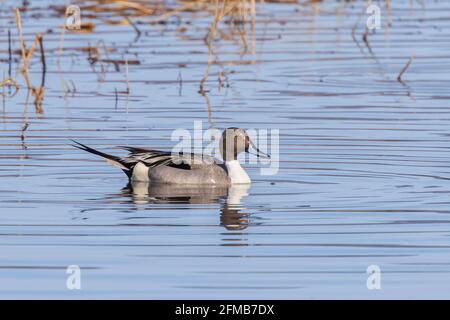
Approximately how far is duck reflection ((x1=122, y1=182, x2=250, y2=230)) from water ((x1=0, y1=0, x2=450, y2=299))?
26 mm

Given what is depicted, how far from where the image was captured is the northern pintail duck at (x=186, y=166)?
11742mm

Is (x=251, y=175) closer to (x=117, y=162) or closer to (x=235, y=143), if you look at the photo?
(x=235, y=143)

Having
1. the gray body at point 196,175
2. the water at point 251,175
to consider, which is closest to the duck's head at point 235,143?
the gray body at point 196,175

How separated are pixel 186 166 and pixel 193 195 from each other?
50cm

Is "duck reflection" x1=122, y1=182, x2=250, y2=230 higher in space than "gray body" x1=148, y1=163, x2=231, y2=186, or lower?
lower

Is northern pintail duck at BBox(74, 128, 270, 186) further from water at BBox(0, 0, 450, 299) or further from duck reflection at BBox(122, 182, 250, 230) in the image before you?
water at BBox(0, 0, 450, 299)

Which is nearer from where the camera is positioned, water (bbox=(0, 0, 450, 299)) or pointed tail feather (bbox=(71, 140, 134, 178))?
water (bbox=(0, 0, 450, 299))

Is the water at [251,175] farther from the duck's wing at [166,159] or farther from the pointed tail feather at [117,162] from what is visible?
the duck's wing at [166,159]

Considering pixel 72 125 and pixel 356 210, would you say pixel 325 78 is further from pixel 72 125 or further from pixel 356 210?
pixel 356 210

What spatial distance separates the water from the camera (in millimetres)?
8188

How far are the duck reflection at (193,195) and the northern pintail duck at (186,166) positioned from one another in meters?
0.07

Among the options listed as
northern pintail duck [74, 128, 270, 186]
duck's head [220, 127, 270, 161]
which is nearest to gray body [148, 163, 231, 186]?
northern pintail duck [74, 128, 270, 186]

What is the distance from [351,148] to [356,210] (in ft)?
8.76
